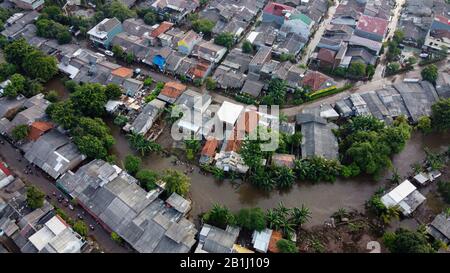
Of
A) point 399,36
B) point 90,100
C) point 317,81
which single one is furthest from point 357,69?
point 90,100

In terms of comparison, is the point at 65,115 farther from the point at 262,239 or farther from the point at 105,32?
the point at 262,239

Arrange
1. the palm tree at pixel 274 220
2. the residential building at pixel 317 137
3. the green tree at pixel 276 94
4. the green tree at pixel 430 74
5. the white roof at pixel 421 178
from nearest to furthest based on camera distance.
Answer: the palm tree at pixel 274 220, the white roof at pixel 421 178, the residential building at pixel 317 137, the green tree at pixel 276 94, the green tree at pixel 430 74

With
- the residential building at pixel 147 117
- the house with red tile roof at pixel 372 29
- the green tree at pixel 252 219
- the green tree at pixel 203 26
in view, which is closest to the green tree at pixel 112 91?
the residential building at pixel 147 117

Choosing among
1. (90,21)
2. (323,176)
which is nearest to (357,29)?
(323,176)

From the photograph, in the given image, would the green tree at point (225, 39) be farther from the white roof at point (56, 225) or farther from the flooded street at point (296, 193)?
the white roof at point (56, 225)

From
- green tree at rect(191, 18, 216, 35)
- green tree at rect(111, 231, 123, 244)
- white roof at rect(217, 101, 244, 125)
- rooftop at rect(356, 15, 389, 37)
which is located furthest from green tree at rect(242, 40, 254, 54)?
green tree at rect(111, 231, 123, 244)
